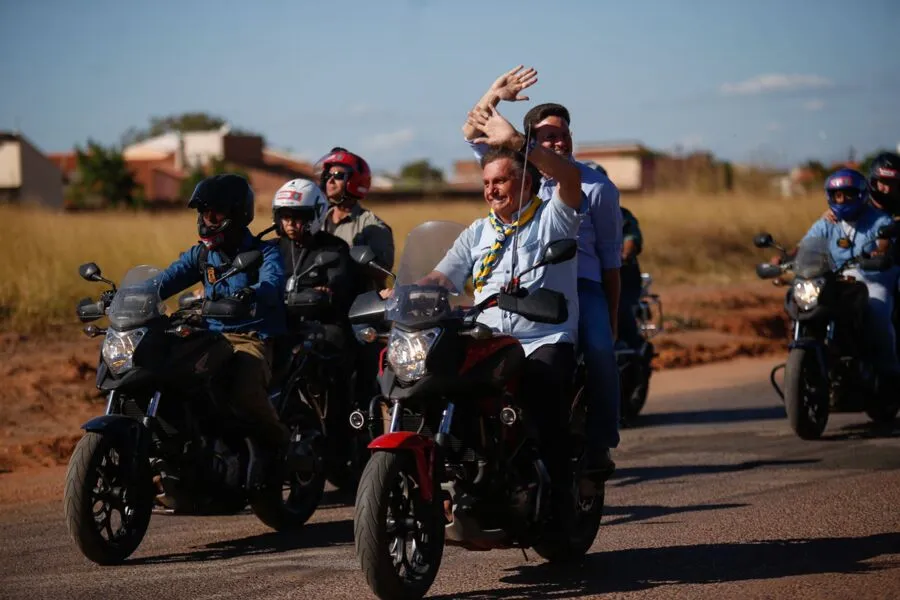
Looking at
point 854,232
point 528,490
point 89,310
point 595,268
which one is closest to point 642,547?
point 528,490

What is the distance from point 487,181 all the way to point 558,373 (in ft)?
3.16

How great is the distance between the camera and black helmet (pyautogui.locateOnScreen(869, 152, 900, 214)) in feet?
42.5

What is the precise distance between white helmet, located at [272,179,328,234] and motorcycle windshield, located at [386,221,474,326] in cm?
269

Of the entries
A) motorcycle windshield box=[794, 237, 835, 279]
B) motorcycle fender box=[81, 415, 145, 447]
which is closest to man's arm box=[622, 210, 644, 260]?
motorcycle windshield box=[794, 237, 835, 279]

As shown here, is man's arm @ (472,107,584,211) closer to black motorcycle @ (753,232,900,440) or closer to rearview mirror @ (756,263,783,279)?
black motorcycle @ (753,232,900,440)

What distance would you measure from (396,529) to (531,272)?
143 cm

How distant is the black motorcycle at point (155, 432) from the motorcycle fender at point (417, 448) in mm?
1813

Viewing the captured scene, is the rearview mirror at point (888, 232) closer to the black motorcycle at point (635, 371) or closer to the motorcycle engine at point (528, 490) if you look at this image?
the black motorcycle at point (635, 371)

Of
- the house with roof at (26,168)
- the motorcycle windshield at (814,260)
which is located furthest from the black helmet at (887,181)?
the house with roof at (26,168)

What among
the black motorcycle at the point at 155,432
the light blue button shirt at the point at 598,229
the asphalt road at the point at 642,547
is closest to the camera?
the asphalt road at the point at 642,547

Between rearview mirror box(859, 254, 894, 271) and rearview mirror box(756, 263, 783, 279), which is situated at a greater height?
rearview mirror box(859, 254, 894, 271)

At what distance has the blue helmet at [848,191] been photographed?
39.5 feet

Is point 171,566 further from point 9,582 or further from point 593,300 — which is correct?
point 593,300

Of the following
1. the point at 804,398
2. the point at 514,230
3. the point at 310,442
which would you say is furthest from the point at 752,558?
the point at 804,398
